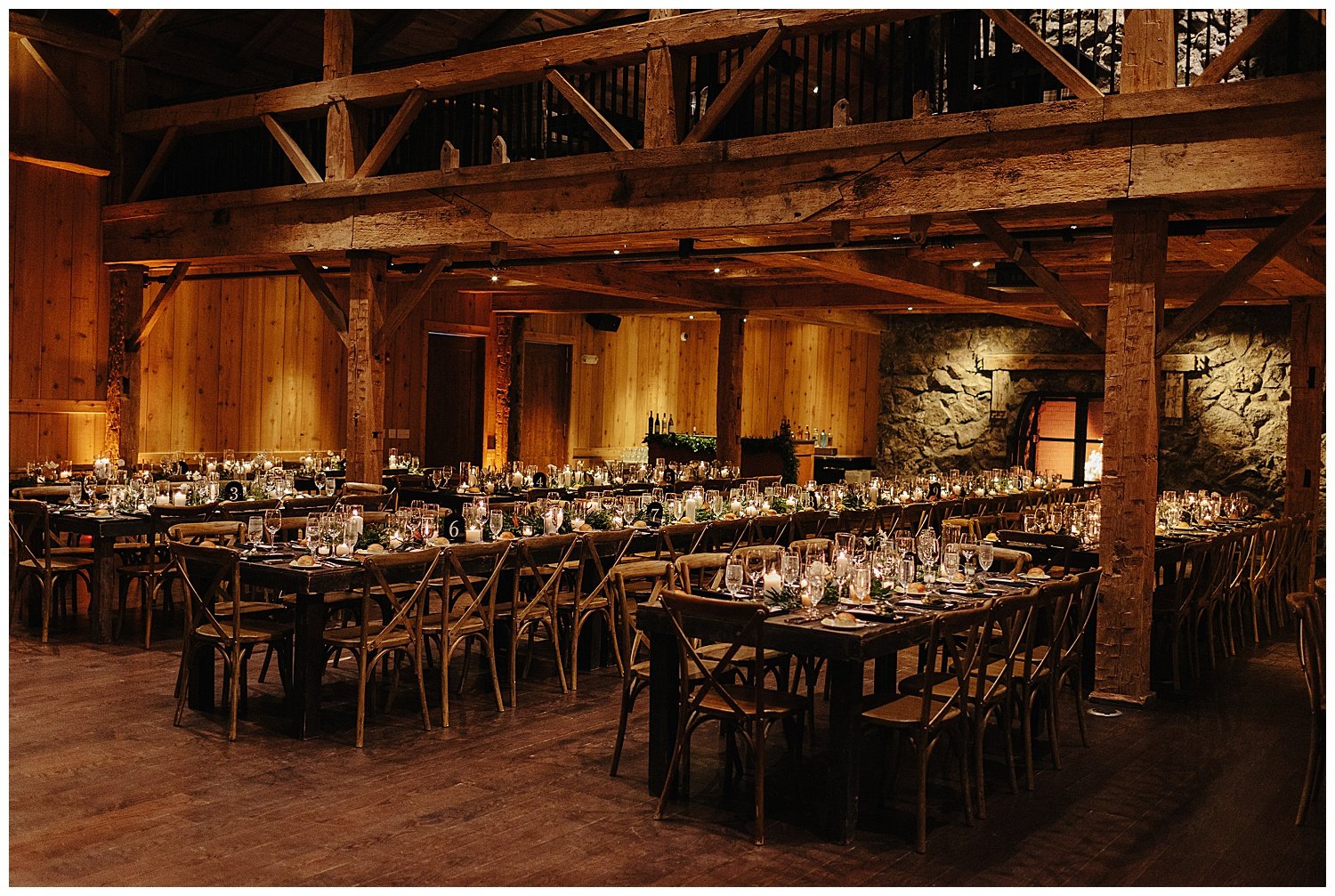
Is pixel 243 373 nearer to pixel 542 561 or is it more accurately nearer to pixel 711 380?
pixel 711 380

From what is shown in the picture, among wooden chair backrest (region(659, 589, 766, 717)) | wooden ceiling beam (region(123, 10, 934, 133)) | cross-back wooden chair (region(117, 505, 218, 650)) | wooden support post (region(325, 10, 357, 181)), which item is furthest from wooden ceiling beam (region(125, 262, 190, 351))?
wooden chair backrest (region(659, 589, 766, 717))

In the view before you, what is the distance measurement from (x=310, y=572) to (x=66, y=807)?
1466mm

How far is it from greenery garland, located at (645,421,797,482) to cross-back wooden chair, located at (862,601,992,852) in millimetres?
9585

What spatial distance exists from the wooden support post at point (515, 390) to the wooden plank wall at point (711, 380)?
1.38 meters

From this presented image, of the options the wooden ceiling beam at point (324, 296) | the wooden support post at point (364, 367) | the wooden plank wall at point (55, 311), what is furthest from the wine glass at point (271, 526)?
the wooden plank wall at point (55, 311)

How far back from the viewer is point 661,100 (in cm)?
816

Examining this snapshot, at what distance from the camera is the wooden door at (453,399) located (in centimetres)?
1697

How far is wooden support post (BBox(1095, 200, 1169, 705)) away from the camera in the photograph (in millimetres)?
6676

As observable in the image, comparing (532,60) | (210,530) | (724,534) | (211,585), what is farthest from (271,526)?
(532,60)

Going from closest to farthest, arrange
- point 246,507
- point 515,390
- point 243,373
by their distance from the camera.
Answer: point 246,507, point 243,373, point 515,390

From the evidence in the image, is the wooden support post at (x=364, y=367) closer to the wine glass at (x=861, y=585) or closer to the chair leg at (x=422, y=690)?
the chair leg at (x=422, y=690)

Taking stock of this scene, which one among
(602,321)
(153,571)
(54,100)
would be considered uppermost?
(54,100)

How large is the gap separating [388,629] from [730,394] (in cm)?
868

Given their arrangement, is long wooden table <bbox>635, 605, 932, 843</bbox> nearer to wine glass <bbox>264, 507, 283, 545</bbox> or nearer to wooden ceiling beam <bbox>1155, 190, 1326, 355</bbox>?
wine glass <bbox>264, 507, 283, 545</bbox>
